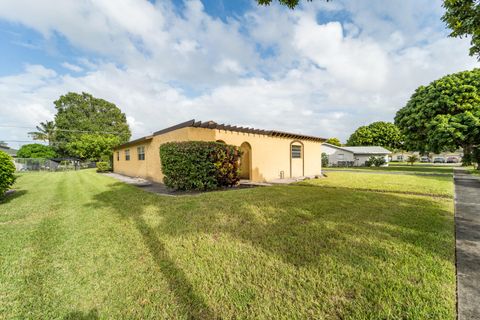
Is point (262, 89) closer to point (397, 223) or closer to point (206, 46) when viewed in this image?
point (206, 46)

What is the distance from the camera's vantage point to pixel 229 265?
284 centimetres

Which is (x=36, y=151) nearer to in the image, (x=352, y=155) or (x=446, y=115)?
(x=352, y=155)

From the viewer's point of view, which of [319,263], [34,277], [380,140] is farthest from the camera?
[380,140]

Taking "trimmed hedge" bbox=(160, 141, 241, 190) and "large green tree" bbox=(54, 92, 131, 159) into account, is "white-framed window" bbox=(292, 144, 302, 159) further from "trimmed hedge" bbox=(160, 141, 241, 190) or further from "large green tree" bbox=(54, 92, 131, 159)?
"large green tree" bbox=(54, 92, 131, 159)

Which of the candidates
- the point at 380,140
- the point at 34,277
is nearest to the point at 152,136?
the point at 34,277

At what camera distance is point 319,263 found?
284 centimetres

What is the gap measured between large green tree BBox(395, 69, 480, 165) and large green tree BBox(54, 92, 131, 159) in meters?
45.3

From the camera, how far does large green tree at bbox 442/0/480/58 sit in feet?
14.0

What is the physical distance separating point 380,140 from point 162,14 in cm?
4980

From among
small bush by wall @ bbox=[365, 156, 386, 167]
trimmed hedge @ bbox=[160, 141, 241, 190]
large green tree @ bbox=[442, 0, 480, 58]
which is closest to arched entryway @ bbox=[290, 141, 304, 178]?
trimmed hedge @ bbox=[160, 141, 241, 190]

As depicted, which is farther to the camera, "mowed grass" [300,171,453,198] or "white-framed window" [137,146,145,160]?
"white-framed window" [137,146,145,160]

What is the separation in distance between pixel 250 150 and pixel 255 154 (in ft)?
1.52

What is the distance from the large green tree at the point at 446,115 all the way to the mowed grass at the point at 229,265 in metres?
19.0

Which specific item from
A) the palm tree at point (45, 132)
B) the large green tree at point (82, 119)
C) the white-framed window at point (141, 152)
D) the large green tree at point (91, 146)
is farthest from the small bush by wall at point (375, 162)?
the palm tree at point (45, 132)
